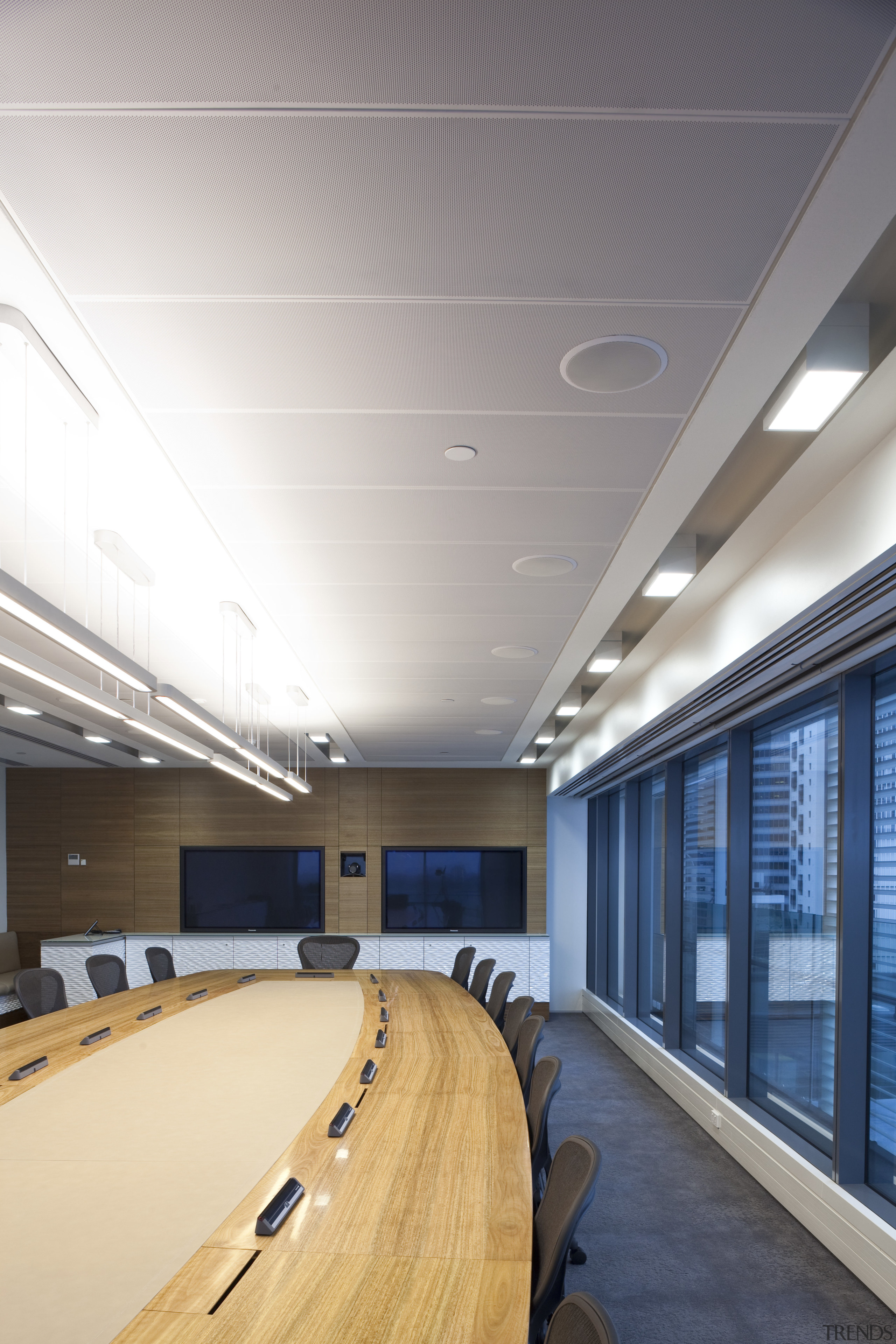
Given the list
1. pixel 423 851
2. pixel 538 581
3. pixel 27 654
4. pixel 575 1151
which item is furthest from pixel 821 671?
pixel 423 851

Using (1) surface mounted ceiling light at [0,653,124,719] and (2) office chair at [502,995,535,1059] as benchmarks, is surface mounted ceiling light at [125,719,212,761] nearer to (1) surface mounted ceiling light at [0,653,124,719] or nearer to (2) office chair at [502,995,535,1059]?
(1) surface mounted ceiling light at [0,653,124,719]

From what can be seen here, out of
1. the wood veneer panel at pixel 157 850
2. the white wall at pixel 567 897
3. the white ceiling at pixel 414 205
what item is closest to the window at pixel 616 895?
the white wall at pixel 567 897

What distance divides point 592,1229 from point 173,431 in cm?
407

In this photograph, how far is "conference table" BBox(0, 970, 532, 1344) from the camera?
1.99m

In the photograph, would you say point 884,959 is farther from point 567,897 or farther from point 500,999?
point 567,897

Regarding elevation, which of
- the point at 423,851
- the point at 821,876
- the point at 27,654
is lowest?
the point at 423,851

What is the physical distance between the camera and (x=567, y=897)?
38.0ft

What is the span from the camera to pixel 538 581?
408cm

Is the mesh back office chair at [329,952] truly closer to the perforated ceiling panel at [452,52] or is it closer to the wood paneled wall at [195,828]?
the wood paneled wall at [195,828]

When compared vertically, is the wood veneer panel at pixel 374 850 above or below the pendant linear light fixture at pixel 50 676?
below

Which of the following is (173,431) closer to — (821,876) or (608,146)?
(608,146)

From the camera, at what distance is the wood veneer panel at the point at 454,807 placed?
1141cm

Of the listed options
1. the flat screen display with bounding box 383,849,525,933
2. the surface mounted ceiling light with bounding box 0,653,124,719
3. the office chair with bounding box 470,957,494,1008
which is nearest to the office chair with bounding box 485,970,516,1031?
the office chair with bounding box 470,957,494,1008

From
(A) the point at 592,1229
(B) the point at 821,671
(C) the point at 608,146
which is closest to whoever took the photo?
(C) the point at 608,146
